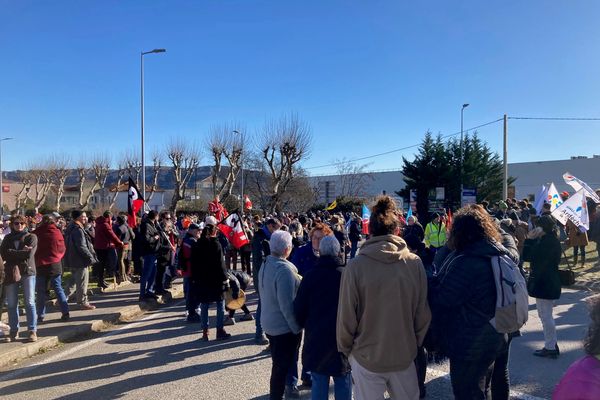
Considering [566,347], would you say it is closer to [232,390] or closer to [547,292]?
[547,292]

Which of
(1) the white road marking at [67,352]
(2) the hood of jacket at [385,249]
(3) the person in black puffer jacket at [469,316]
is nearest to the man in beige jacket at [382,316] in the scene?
(2) the hood of jacket at [385,249]

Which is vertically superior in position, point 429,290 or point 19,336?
point 429,290

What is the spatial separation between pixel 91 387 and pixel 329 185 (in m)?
29.6

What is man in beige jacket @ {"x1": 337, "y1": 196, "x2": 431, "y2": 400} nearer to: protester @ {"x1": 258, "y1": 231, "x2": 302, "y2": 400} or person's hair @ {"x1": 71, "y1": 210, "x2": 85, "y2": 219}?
protester @ {"x1": 258, "y1": 231, "x2": 302, "y2": 400}

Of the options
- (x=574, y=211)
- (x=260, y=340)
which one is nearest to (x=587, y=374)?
(x=260, y=340)

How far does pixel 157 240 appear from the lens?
9.67 metres

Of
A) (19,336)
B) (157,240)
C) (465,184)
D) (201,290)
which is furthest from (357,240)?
(465,184)

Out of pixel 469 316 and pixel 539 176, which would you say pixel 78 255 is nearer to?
pixel 469 316

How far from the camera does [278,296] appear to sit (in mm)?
4324

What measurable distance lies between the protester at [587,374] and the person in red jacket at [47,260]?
26.7 feet

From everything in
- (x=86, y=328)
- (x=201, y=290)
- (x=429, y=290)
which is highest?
(x=429, y=290)

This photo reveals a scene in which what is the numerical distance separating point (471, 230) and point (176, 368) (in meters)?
4.40

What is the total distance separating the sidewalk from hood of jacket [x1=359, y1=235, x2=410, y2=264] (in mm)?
5774

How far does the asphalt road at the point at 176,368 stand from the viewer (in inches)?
201
